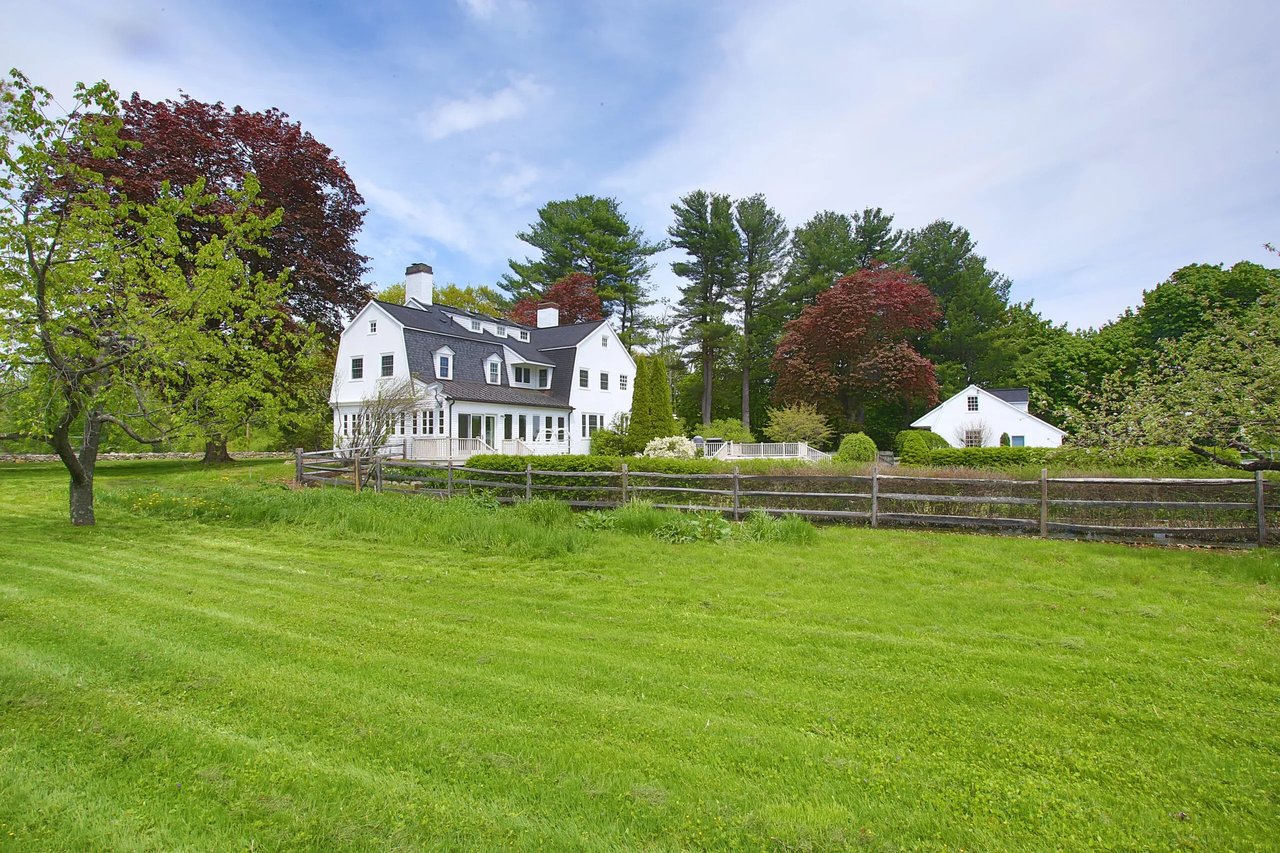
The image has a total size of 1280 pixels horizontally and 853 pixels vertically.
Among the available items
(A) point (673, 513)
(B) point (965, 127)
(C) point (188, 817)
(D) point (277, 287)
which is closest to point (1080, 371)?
(B) point (965, 127)

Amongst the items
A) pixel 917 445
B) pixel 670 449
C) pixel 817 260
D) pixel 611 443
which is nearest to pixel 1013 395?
pixel 917 445

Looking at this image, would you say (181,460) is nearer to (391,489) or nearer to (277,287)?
(391,489)

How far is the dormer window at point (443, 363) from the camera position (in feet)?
89.7

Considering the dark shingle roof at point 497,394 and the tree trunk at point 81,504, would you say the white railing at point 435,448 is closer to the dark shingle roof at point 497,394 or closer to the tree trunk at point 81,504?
the dark shingle roof at point 497,394

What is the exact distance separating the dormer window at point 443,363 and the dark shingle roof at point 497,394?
382 millimetres

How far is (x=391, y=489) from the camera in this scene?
15.0 metres

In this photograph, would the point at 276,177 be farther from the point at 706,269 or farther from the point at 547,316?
the point at 706,269

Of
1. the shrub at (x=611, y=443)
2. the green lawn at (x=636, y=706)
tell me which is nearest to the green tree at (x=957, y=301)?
the shrub at (x=611, y=443)

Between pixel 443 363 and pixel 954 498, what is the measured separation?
2277cm

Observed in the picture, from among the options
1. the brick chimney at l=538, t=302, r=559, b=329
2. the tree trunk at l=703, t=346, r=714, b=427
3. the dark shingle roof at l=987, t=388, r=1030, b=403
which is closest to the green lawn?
the dark shingle roof at l=987, t=388, r=1030, b=403

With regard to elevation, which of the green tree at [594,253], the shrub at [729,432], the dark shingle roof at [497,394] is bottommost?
the shrub at [729,432]

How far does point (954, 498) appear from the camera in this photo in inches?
407

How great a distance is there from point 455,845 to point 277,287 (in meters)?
10.5

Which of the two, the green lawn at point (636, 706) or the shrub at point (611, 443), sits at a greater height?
the shrub at point (611, 443)
